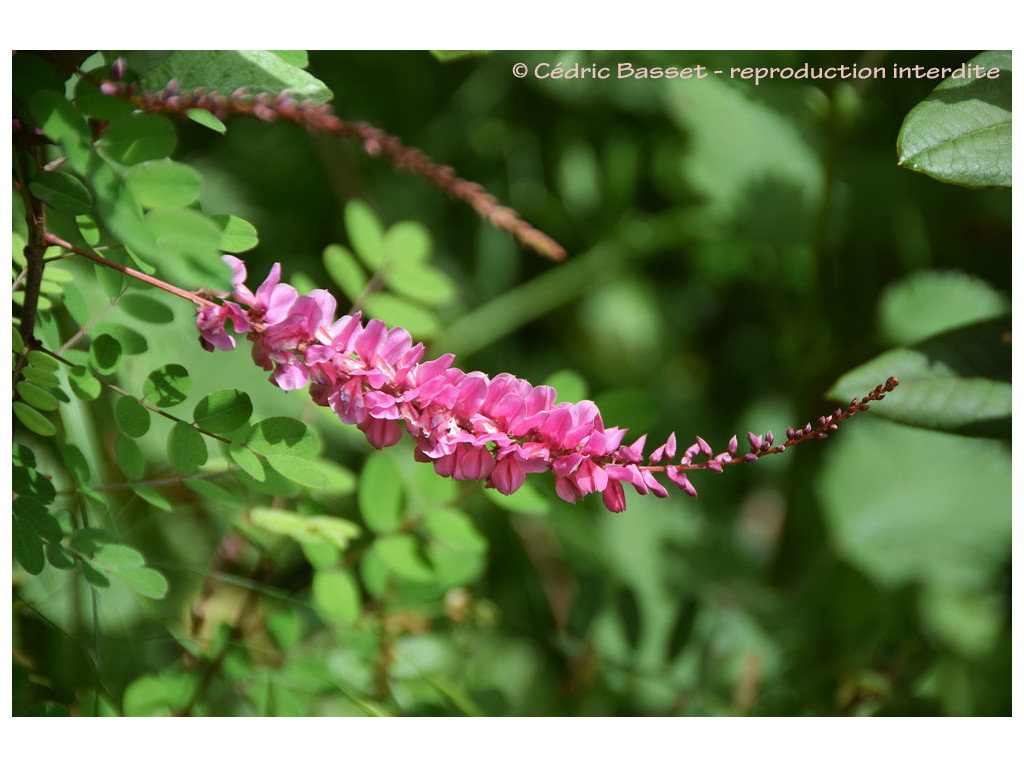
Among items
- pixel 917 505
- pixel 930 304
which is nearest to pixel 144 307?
pixel 930 304

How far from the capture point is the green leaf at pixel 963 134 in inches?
16.2

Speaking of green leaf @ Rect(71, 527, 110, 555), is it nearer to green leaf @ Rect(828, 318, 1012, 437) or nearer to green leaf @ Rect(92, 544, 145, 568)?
green leaf @ Rect(92, 544, 145, 568)

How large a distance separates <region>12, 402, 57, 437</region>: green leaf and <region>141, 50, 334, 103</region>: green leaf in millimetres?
198

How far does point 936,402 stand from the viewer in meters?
0.48

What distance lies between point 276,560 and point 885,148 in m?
0.67

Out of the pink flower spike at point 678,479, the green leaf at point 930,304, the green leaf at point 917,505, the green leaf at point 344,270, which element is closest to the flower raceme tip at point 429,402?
the pink flower spike at point 678,479

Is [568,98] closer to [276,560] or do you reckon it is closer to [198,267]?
[276,560]

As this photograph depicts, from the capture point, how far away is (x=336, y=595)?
0.58 metres

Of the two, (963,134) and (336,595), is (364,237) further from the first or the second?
(963,134)

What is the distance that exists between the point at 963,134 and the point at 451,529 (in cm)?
40

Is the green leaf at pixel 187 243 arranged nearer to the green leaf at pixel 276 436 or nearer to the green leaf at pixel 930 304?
the green leaf at pixel 276 436

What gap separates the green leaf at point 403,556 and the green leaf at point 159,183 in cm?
30

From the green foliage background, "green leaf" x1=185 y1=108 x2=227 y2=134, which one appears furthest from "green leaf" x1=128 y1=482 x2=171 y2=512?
"green leaf" x1=185 y1=108 x2=227 y2=134
